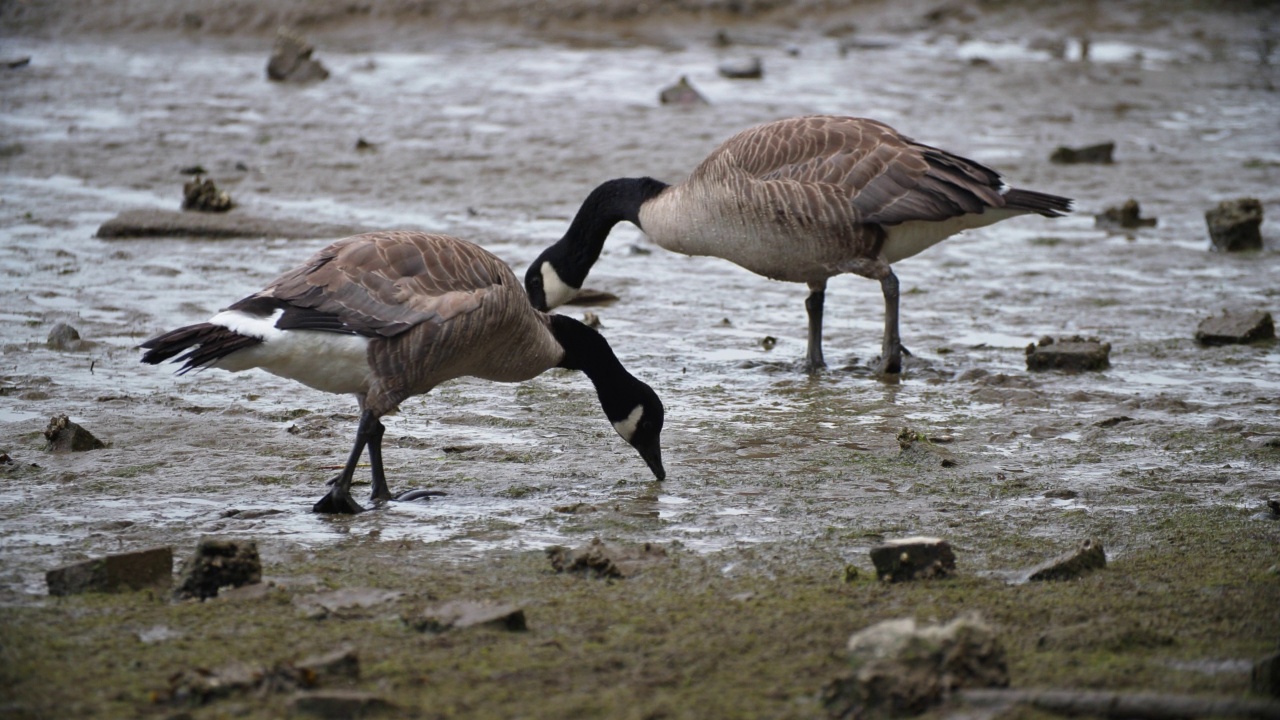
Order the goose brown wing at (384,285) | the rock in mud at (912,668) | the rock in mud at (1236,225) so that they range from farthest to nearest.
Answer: the rock in mud at (1236,225) < the goose brown wing at (384,285) < the rock in mud at (912,668)

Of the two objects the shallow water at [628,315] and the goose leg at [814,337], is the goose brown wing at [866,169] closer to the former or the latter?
the goose leg at [814,337]

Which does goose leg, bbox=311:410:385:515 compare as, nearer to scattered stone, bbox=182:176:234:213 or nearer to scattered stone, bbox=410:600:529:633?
scattered stone, bbox=410:600:529:633

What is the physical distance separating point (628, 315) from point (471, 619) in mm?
5026

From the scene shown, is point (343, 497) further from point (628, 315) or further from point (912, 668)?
point (628, 315)

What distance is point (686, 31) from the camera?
70.2ft

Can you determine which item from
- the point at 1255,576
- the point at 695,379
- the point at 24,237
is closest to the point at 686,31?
the point at 24,237

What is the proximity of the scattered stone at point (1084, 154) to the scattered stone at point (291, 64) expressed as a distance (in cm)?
879

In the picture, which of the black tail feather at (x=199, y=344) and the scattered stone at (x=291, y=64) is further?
the scattered stone at (x=291, y=64)

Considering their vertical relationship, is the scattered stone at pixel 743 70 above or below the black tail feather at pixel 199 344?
above

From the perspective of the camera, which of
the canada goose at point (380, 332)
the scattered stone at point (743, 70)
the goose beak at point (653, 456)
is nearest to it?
the canada goose at point (380, 332)

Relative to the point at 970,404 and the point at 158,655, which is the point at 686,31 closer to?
the point at 970,404

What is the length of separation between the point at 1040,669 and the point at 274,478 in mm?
3331

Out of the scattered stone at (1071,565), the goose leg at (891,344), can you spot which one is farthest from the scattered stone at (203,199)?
the scattered stone at (1071,565)

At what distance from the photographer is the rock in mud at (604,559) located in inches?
181
